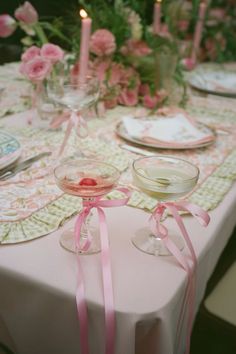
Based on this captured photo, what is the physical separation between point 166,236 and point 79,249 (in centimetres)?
15

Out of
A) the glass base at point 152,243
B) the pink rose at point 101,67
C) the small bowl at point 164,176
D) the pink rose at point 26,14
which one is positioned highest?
the pink rose at point 26,14

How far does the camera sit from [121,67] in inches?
55.6

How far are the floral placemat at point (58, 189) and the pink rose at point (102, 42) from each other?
0.21m

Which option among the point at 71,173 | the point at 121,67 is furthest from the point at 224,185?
the point at 121,67

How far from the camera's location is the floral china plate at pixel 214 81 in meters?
1.66

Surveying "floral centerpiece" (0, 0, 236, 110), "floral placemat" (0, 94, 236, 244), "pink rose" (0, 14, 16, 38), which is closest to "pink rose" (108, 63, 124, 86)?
"floral centerpiece" (0, 0, 236, 110)

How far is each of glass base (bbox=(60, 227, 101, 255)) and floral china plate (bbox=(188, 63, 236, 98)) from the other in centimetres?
112

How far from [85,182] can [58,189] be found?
0.18 metres

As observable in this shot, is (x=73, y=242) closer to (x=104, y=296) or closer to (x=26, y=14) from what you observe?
(x=104, y=296)

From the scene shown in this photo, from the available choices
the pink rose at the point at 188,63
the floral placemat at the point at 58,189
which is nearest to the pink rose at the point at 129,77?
the floral placemat at the point at 58,189

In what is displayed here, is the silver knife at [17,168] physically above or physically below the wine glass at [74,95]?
below

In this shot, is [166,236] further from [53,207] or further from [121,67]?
[121,67]

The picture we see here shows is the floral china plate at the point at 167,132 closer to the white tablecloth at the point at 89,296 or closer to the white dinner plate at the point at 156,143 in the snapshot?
the white dinner plate at the point at 156,143

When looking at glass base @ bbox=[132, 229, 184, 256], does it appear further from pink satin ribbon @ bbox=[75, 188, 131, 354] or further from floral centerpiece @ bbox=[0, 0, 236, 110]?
floral centerpiece @ bbox=[0, 0, 236, 110]
